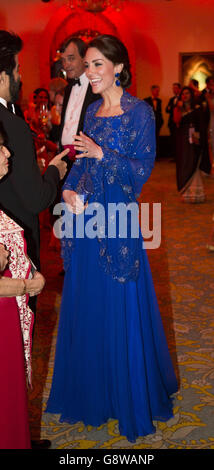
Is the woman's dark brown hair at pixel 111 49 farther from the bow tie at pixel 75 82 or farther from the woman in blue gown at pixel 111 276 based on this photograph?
the bow tie at pixel 75 82

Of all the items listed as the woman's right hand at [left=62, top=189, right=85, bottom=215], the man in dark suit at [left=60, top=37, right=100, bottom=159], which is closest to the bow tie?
the man in dark suit at [left=60, top=37, right=100, bottom=159]

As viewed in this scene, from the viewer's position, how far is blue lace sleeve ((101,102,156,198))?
7.63 feet

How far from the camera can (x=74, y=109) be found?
4.14m

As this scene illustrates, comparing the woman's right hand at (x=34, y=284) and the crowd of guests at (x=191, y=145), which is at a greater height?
the woman's right hand at (x=34, y=284)

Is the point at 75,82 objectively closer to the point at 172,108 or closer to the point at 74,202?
the point at 74,202

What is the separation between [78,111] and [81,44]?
0.52 m

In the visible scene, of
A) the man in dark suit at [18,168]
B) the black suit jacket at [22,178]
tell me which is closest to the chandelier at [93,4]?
the man in dark suit at [18,168]

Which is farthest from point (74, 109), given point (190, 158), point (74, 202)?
point (190, 158)

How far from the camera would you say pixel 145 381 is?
2428mm

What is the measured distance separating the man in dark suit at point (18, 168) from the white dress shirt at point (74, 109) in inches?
76.9

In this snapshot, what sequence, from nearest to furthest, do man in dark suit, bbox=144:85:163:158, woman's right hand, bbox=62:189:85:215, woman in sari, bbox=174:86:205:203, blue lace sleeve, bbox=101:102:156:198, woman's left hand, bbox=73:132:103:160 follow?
woman's left hand, bbox=73:132:103:160, blue lace sleeve, bbox=101:102:156:198, woman's right hand, bbox=62:189:85:215, woman in sari, bbox=174:86:205:203, man in dark suit, bbox=144:85:163:158

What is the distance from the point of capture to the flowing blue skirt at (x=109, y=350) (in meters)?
2.41

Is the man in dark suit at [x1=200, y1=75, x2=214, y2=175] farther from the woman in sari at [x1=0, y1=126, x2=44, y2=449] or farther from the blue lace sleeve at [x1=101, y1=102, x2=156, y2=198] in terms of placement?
the woman in sari at [x1=0, y1=126, x2=44, y2=449]

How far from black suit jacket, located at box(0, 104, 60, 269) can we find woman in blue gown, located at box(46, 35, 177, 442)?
0.32m
